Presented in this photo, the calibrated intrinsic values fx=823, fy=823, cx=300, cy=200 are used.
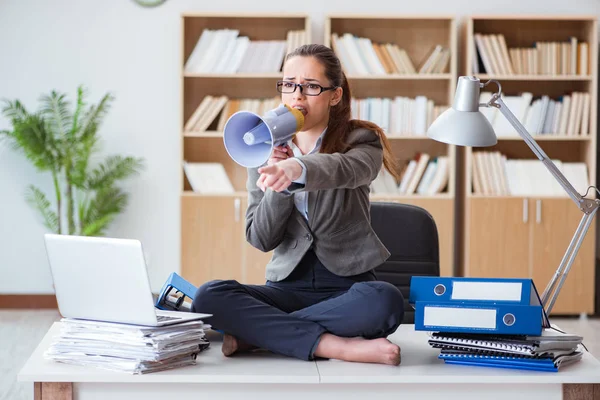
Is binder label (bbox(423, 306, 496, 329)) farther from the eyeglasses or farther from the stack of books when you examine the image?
the eyeglasses

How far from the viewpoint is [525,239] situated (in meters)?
4.96

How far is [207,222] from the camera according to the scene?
4.97m

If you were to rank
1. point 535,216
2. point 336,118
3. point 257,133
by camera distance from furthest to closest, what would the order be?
point 535,216 → point 336,118 → point 257,133

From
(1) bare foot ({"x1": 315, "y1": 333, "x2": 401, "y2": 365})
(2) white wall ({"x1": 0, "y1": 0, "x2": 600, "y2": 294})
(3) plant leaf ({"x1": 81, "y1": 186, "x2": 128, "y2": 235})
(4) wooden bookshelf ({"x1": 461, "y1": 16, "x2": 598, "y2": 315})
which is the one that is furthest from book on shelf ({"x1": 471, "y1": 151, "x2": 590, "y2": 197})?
(1) bare foot ({"x1": 315, "y1": 333, "x2": 401, "y2": 365})

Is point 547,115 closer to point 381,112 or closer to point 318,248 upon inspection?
point 381,112

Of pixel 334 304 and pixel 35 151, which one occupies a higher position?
pixel 35 151

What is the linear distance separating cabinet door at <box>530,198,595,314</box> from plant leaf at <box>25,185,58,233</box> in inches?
115

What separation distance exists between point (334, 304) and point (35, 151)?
334cm

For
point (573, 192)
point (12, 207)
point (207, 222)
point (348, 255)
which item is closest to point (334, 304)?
point (348, 255)

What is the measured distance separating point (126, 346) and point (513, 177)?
371 centimetres

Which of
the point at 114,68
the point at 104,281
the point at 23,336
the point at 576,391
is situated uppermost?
the point at 114,68

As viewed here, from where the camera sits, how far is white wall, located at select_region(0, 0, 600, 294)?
5.17m

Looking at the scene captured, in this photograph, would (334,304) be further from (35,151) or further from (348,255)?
(35,151)

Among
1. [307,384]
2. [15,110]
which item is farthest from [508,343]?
[15,110]
